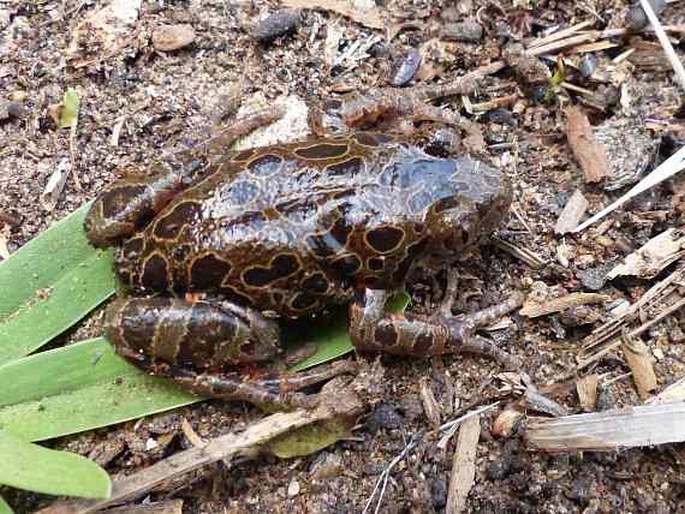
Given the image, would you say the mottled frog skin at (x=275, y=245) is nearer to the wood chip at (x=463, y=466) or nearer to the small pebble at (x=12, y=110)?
the wood chip at (x=463, y=466)

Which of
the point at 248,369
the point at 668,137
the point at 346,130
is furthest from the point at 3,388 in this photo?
the point at 668,137

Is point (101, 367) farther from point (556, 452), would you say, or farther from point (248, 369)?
point (556, 452)

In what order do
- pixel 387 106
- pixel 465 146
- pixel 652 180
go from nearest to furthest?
pixel 652 180 → pixel 465 146 → pixel 387 106

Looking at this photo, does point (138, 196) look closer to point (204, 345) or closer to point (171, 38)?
point (204, 345)

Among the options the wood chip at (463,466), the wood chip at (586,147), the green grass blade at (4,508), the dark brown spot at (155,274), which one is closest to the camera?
the green grass blade at (4,508)

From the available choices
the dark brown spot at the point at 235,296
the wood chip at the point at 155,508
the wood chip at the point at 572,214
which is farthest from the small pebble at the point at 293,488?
the wood chip at the point at 572,214

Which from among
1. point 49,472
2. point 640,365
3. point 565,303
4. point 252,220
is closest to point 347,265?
point 252,220
